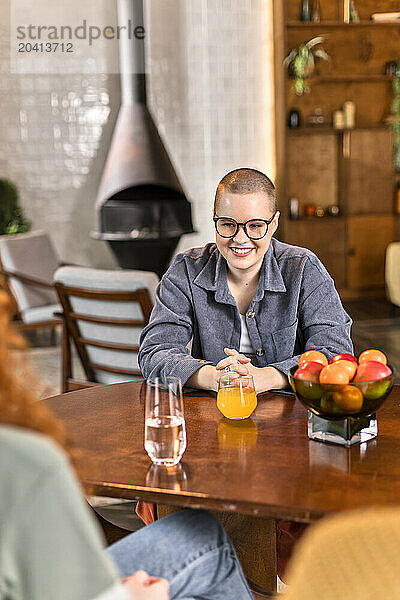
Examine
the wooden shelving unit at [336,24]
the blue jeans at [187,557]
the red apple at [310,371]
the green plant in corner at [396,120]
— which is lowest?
the blue jeans at [187,557]

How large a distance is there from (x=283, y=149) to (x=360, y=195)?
0.81m

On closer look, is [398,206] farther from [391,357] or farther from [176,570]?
[176,570]

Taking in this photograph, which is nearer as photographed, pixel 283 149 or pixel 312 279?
pixel 312 279

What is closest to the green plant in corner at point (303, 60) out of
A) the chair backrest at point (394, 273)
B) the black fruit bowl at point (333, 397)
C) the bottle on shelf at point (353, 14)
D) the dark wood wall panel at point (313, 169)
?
the bottle on shelf at point (353, 14)

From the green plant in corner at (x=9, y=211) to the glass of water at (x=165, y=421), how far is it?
5.32m

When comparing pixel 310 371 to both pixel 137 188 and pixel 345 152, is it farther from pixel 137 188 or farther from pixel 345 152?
pixel 345 152

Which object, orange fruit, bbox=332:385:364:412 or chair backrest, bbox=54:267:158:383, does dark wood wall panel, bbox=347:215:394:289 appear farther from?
orange fruit, bbox=332:385:364:412

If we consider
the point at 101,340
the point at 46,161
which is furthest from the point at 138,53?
the point at 101,340

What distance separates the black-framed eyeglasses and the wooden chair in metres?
2.82

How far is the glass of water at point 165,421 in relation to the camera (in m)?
1.54

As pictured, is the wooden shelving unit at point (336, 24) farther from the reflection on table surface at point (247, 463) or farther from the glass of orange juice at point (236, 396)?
the glass of orange juice at point (236, 396)

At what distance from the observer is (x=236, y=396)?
70.0 inches

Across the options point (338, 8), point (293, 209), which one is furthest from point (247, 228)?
point (338, 8)

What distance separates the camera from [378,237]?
7242 mm
